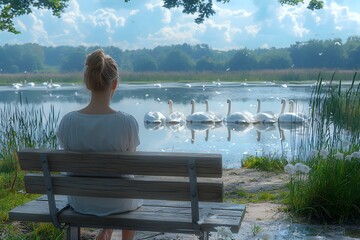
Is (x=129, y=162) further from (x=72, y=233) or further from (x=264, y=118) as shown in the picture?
(x=264, y=118)

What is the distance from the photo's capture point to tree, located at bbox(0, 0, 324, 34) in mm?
12328

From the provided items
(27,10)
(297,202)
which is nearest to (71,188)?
(297,202)

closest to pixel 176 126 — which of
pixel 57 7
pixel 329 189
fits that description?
pixel 57 7

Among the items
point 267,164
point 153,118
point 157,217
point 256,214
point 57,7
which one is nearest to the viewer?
point 157,217

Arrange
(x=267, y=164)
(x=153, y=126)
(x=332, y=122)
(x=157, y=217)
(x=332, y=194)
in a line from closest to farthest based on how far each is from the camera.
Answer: (x=157, y=217) → (x=332, y=194) → (x=332, y=122) → (x=267, y=164) → (x=153, y=126)

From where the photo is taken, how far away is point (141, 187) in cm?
332

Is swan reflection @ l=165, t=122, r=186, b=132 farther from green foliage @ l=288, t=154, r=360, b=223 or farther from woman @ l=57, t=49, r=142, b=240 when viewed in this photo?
woman @ l=57, t=49, r=142, b=240

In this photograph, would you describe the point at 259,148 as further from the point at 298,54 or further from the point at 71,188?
the point at 298,54

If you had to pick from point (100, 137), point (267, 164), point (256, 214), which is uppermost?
point (100, 137)

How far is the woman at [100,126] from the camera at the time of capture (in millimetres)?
3441

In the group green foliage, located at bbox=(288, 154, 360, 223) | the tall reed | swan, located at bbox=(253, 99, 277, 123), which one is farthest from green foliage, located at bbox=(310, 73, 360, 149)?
swan, located at bbox=(253, 99, 277, 123)

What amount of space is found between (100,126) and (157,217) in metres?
0.59

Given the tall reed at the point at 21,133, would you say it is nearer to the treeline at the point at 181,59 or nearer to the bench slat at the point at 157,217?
the bench slat at the point at 157,217

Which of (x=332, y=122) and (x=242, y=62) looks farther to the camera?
(x=242, y=62)
